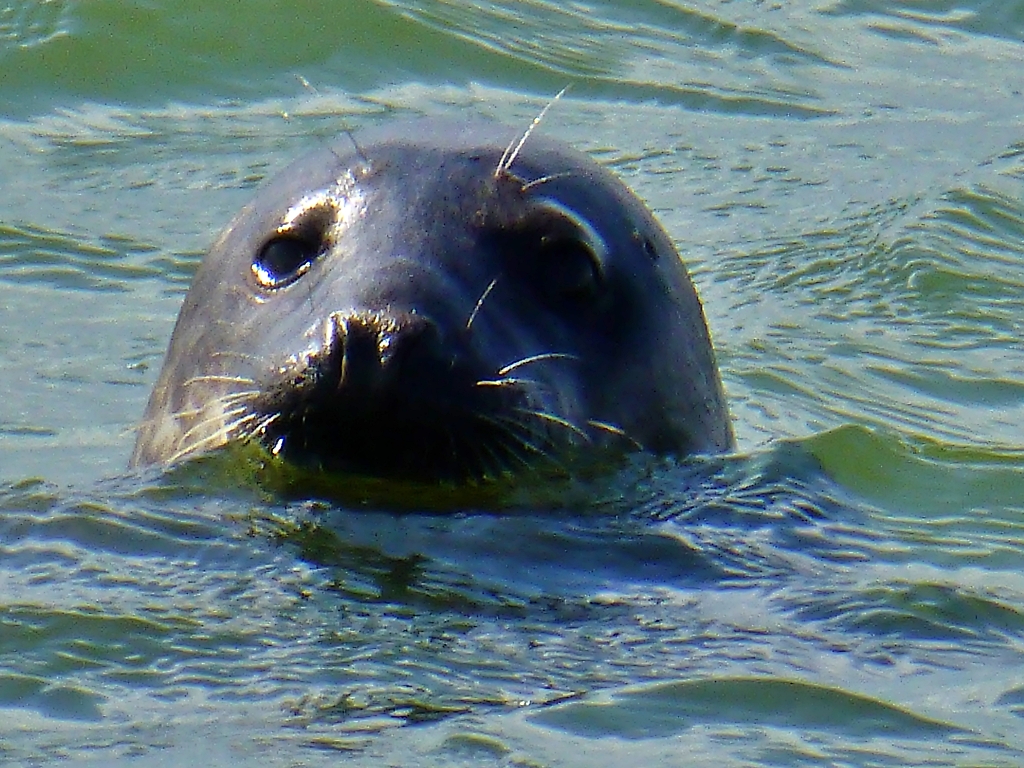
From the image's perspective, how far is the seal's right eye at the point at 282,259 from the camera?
5.08 meters

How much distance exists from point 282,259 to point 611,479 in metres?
0.91

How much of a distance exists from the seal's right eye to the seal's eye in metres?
0.52

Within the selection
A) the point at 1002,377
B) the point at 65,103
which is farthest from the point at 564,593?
the point at 65,103

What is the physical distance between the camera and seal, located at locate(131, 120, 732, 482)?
446 centimetres

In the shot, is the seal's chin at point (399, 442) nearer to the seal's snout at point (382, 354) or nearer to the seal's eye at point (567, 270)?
the seal's snout at point (382, 354)

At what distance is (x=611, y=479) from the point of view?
496 centimetres

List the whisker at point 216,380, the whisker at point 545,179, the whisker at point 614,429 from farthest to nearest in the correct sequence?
the whisker at point 545,179 → the whisker at point 614,429 → the whisker at point 216,380

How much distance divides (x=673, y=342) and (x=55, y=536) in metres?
1.68

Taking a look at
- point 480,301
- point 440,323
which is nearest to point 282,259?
point 480,301

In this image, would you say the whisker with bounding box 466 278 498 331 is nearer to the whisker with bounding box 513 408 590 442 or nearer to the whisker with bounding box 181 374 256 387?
the whisker with bounding box 513 408 590 442

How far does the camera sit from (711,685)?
375 cm

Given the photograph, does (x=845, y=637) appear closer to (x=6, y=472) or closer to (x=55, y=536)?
(x=55, y=536)

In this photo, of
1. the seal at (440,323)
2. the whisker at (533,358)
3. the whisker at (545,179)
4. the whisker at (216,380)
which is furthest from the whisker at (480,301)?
the whisker at (216,380)

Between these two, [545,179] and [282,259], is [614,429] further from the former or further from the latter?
[282,259]
